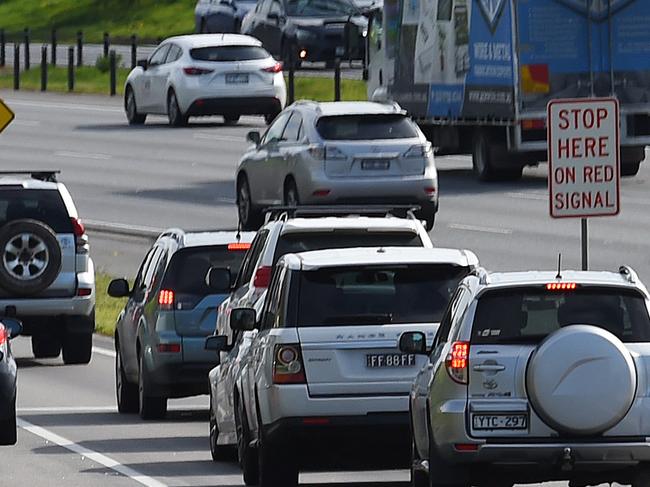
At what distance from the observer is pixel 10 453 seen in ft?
54.6

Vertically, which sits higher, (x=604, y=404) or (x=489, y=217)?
(x=604, y=404)

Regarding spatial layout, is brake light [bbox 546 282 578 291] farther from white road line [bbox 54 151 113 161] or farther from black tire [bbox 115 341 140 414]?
white road line [bbox 54 151 113 161]

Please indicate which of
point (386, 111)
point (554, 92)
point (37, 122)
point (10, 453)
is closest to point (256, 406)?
point (10, 453)

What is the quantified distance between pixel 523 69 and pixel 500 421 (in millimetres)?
23281

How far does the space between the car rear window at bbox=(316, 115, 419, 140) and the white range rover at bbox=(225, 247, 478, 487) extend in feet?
54.9

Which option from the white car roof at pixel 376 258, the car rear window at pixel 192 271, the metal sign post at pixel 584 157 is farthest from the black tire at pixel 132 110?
the white car roof at pixel 376 258

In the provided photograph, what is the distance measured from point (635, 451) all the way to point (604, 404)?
0.95 feet

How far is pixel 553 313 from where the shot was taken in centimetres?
1173

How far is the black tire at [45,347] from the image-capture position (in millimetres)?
24453

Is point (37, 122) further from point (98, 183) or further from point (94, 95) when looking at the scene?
point (98, 183)

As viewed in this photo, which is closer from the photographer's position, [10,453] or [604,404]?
[604,404]

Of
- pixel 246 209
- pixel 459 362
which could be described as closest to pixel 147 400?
pixel 459 362

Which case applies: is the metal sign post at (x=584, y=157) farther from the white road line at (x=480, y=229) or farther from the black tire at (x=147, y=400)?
the white road line at (x=480, y=229)

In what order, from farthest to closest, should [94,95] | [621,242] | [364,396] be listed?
[94,95] < [621,242] < [364,396]
